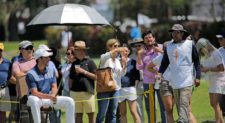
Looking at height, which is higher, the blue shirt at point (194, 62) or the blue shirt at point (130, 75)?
the blue shirt at point (194, 62)

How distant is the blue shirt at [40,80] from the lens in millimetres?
8391

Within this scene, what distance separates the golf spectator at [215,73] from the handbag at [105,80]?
1.85 meters

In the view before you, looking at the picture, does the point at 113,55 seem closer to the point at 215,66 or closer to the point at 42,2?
the point at 215,66

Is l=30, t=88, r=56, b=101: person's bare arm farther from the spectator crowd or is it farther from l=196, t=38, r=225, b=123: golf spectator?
l=196, t=38, r=225, b=123: golf spectator

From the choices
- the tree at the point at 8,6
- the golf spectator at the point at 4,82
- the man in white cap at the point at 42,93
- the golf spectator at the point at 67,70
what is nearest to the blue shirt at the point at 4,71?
the golf spectator at the point at 4,82

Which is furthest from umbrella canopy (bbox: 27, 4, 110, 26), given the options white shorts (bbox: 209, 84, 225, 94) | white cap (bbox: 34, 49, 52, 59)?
white shorts (bbox: 209, 84, 225, 94)

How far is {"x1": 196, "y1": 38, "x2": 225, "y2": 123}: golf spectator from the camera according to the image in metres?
9.62

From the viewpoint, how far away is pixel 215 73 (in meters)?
9.81

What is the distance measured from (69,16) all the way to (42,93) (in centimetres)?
236

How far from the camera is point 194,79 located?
8.87 m

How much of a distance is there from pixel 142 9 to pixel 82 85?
49.4 metres

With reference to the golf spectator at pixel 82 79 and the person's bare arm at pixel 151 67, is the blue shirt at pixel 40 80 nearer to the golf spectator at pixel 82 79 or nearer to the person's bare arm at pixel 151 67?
the golf spectator at pixel 82 79

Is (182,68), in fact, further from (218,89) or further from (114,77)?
(114,77)

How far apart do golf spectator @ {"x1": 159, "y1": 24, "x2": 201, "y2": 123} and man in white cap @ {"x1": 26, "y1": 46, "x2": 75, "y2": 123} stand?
1.81m
